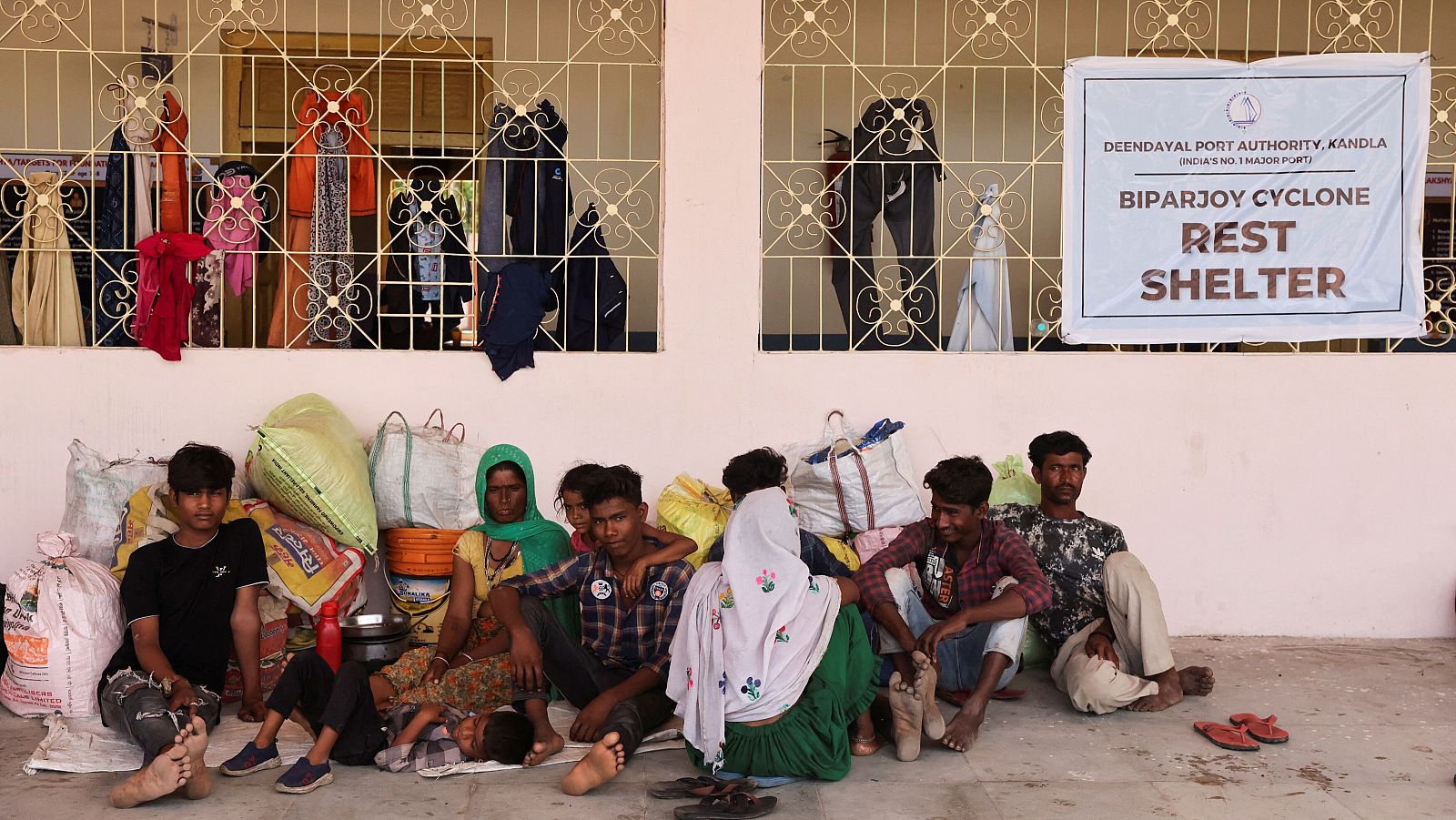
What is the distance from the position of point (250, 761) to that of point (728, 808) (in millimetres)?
1414

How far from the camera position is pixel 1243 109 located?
214 inches

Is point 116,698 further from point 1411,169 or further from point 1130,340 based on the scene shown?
point 1411,169

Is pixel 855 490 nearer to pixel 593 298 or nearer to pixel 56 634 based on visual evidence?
pixel 593 298

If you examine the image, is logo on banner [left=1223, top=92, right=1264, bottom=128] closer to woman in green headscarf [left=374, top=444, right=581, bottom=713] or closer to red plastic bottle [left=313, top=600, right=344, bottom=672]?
woman in green headscarf [left=374, top=444, right=581, bottom=713]

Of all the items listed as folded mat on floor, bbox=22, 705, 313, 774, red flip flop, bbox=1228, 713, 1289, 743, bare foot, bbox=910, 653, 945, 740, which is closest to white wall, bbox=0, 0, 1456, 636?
red flip flop, bbox=1228, 713, 1289, 743

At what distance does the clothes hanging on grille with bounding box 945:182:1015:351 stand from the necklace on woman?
2.20m

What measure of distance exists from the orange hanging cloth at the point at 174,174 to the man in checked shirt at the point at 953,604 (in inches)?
135

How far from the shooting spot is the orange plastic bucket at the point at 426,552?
507 cm

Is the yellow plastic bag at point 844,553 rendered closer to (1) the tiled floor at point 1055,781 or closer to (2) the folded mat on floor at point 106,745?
(1) the tiled floor at point 1055,781

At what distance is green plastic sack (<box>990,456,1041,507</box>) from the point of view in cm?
510

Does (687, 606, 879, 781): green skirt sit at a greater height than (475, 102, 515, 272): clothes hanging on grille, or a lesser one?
lesser

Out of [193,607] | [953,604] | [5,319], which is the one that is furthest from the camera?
[5,319]

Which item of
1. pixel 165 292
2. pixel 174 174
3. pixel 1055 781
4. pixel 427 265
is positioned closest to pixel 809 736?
pixel 1055 781

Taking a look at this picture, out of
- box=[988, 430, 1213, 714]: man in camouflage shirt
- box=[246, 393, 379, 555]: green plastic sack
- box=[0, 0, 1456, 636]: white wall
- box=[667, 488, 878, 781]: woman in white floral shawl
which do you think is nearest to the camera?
box=[667, 488, 878, 781]: woman in white floral shawl
